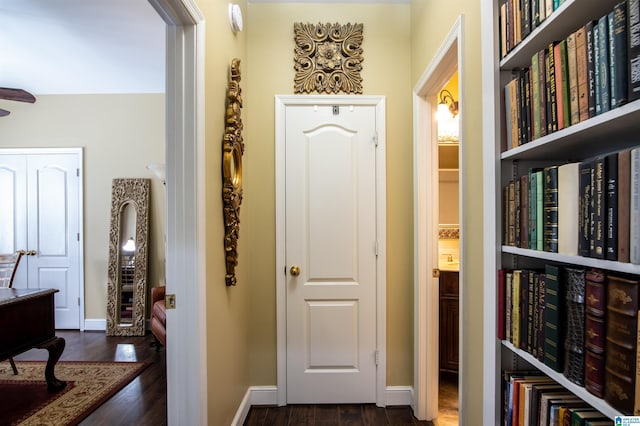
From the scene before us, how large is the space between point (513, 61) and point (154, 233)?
3.96m

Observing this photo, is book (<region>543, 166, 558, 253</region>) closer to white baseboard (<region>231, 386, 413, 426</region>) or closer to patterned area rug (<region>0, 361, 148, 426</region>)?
white baseboard (<region>231, 386, 413, 426</region>)

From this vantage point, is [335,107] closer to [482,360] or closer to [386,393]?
[482,360]

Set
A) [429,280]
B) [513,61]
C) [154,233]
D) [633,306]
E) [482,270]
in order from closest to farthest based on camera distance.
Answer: [633,306]
[513,61]
[482,270]
[429,280]
[154,233]

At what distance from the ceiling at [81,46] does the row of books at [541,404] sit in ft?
9.83

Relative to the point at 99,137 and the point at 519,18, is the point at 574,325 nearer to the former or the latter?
the point at 519,18

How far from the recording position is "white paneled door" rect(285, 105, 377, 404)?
2.33 metres

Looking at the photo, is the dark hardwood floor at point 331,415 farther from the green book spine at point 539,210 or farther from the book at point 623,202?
the book at point 623,202

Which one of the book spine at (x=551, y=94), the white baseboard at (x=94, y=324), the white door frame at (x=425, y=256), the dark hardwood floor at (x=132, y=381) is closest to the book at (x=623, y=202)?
the book spine at (x=551, y=94)

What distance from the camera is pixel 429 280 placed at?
212 centimetres

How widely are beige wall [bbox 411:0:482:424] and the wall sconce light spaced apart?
134 centimetres

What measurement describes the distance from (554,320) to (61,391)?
3393mm

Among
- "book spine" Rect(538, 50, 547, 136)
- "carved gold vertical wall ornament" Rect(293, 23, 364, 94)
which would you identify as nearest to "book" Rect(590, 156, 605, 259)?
"book spine" Rect(538, 50, 547, 136)

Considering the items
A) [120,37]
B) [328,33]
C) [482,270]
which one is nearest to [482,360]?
[482,270]

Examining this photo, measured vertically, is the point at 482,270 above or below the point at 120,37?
below
